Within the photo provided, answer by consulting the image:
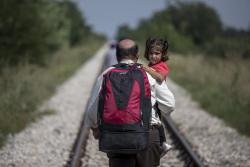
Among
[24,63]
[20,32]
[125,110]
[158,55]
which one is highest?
[20,32]

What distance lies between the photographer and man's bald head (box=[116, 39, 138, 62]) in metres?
4.30

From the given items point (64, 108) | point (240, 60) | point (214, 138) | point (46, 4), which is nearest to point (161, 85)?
point (214, 138)

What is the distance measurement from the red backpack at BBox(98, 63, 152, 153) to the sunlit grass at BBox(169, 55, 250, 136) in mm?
6944

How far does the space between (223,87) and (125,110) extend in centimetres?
1389

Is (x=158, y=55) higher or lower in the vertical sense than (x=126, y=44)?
lower

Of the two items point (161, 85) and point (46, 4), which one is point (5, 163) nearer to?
point (161, 85)

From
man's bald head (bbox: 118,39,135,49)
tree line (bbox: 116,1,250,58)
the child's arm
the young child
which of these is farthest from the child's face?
tree line (bbox: 116,1,250,58)

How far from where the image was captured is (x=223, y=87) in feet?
57.8

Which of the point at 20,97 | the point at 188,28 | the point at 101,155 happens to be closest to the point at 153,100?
the point at 101,155

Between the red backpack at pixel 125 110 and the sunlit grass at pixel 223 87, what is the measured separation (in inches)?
273

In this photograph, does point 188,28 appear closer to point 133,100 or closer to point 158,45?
point 158,45

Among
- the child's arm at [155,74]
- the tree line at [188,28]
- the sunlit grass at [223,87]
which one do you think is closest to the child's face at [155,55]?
the child's arm at [155,74]

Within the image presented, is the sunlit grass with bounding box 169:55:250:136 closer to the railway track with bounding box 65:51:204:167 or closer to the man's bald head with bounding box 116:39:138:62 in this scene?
the railway track with bounding box 65:51:204:167

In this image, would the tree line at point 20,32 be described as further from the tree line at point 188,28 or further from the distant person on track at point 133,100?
the distant person on track at point 133,100
